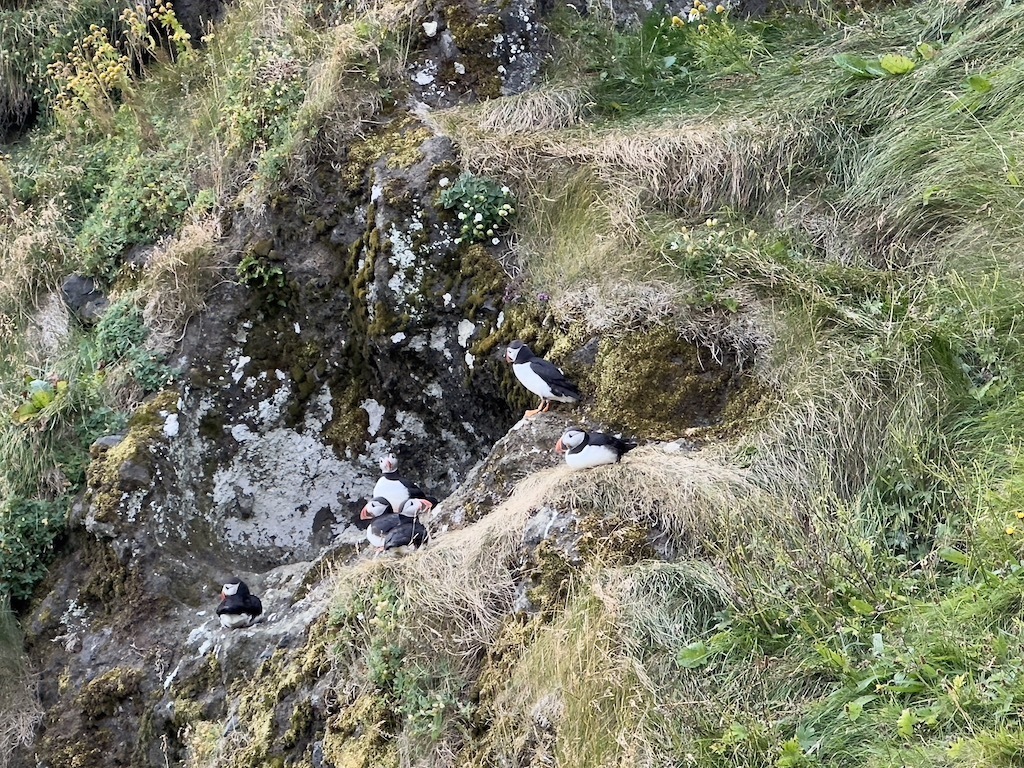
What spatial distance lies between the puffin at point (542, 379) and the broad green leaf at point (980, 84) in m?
2.27

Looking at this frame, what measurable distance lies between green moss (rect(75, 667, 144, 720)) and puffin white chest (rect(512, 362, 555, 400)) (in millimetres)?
2414

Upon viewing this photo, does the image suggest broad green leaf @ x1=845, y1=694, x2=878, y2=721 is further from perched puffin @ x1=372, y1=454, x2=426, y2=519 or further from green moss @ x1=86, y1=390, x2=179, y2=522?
green moss @ x1=86, y1=390, x2=179, y2=522

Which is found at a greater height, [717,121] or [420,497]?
[717,121]

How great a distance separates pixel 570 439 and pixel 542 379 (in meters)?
0.48

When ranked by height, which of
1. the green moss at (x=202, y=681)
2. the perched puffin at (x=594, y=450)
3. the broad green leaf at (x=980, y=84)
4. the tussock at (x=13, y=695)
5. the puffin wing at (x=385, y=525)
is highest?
the broad green leaf at (x=980, y=84)

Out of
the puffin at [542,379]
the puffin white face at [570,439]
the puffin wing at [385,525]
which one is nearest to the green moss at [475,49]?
the puffin at [542,379]

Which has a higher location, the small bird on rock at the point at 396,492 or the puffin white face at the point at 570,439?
the puffin white face at the point at 570,439

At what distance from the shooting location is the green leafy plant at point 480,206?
5395mm

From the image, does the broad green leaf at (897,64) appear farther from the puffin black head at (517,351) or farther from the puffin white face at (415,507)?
A: the puffin white face at (415,507)

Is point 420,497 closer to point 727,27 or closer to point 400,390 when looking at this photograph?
point 400,390

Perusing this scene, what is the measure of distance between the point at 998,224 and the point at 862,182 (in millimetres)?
830

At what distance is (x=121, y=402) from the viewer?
230 inches

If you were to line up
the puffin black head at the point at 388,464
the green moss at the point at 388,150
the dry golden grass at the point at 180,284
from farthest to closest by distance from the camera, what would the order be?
the dry golden grass at the point at 180,284, the green moss at the point at 388,150, the puffin black head at the point at 388,464

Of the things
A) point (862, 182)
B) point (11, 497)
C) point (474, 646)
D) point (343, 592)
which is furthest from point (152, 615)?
point (862, 182)
